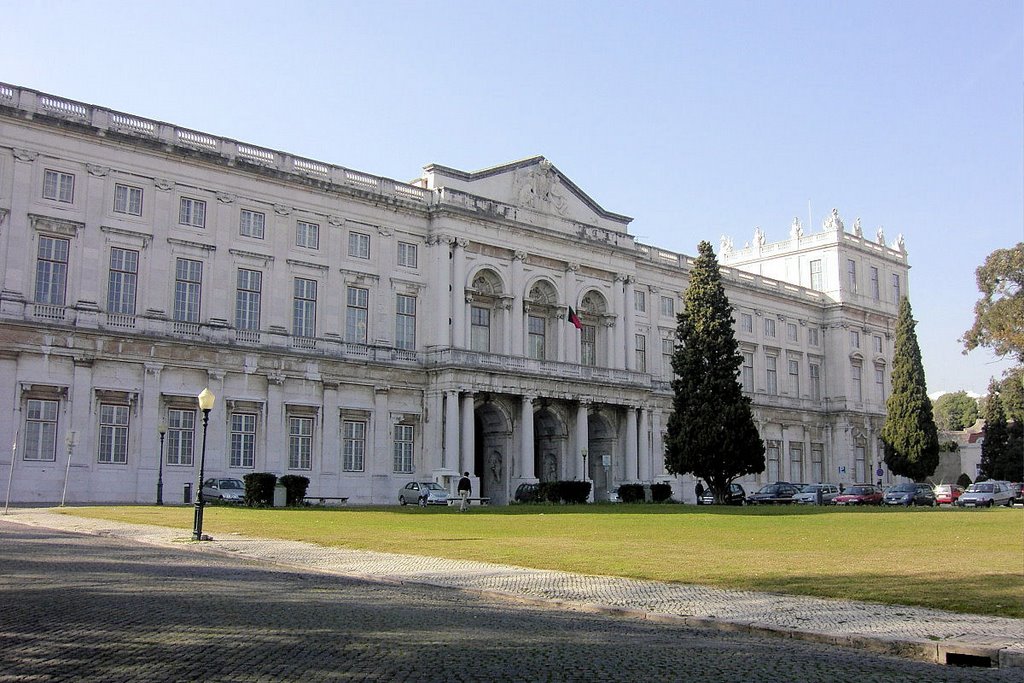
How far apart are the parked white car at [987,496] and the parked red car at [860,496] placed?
16.6 feet

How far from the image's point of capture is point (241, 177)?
51969 mm

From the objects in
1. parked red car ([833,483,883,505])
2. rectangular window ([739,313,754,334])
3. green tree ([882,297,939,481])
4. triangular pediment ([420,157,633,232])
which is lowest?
parked red car ([833,483,883,505])

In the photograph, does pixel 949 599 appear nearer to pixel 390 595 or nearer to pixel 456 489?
pixel 390 595

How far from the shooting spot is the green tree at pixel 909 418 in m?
77.5

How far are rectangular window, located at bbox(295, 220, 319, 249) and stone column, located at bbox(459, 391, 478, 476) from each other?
470 inches

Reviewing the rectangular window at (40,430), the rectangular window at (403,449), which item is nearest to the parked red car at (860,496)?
the rectangular window at (403,449)

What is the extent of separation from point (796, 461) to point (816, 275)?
17966 millimetres

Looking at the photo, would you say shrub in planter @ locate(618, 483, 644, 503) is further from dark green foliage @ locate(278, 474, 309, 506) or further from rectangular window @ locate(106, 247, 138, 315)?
rectangular window @ locate(106, 247, 138, 315)

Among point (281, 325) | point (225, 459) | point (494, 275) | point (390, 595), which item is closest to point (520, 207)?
point (494, 275)

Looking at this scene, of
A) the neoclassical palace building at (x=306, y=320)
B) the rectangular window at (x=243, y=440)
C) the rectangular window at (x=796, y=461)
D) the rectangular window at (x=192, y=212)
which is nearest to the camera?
the neoclassical palace building at (x=306, y=320)

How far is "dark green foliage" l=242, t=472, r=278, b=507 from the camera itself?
41.0 meters

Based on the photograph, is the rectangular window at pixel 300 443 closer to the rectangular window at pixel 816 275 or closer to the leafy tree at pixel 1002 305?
the leafy tree at pixel 1002 305

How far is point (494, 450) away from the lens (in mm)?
61375

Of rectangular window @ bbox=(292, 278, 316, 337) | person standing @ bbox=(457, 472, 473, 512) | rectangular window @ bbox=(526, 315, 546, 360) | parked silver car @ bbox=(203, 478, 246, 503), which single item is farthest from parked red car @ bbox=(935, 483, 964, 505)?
parked silver car @ bbox=(203, 478, 246, 503)
